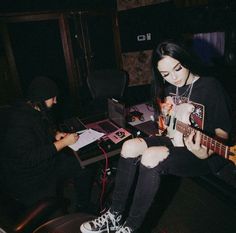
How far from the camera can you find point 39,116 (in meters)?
2.10

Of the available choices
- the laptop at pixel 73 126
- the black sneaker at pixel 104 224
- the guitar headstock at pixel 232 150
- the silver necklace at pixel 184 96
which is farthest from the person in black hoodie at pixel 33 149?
the guitar headstock at pixel 232 150

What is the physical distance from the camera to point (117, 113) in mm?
2416

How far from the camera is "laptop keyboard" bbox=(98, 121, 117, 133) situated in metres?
2.36

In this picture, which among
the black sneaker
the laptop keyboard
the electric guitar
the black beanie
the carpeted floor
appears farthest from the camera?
the laptop keyboard

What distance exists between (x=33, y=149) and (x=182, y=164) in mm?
1185

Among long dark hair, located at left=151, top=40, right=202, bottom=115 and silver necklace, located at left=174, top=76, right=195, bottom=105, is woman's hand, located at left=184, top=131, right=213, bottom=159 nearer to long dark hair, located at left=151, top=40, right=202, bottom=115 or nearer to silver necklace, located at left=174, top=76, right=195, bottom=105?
silver necklace, located at left=174, top=76, right=195, bottom=105

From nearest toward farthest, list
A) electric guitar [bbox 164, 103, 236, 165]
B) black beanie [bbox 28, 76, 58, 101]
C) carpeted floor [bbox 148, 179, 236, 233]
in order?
electric guitar [bbox 164, 103, 236, 165], black beanie [bbox 28, 76, 58, 101], carpeted floor [bbox 148, 179, 236, 233]

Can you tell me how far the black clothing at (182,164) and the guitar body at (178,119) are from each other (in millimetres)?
61

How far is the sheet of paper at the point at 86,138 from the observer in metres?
2.07

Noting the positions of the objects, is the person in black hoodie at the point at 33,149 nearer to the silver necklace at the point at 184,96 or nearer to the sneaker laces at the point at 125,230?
the sneaker laces at the point at 125,230

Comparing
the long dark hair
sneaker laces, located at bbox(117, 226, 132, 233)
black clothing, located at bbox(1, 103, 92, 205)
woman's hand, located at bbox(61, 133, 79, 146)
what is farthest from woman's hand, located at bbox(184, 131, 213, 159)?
black clothing, located at bbox(1, 103, 92, 205)

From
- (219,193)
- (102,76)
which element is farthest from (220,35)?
(219,193)

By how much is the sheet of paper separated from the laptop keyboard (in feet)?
0.46

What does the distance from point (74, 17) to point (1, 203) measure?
4.49m
